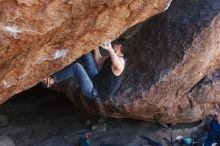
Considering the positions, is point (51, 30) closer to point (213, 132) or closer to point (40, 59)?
point (40, 59)

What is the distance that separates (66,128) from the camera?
26.0 feet

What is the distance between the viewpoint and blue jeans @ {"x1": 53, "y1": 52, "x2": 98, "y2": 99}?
5234 mm

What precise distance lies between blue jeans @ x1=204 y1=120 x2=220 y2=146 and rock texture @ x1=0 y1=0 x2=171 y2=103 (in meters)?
2.80

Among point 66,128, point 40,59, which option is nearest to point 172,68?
point 66,128

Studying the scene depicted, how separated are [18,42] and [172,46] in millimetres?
3347

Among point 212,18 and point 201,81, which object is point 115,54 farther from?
point 201,81

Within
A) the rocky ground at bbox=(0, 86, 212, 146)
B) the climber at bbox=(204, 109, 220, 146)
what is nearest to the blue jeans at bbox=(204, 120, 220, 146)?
the climber at bbox=(204, 109, 220, 146)

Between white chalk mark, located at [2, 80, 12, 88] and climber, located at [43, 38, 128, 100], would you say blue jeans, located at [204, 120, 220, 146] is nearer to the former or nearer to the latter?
climber, located at [43, 38, 128, 100]

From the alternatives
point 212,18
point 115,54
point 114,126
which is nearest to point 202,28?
point 212,18

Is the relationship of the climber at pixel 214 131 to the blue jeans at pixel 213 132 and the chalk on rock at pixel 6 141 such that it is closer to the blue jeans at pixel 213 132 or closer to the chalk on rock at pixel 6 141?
the blue jeans at pixel 213 132

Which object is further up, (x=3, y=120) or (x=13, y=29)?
Answer: (x=13, y=29)

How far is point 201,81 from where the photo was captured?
7.12m

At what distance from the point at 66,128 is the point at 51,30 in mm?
4291

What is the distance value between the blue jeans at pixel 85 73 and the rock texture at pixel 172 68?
1558 millimetres
